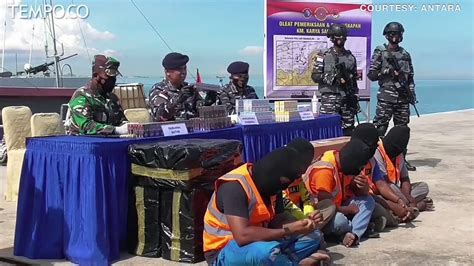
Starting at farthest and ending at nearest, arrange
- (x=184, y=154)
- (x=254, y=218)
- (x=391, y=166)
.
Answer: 1. (x=391, y=166)
2. (x=184, y=154)
3. (x=254, y=218)

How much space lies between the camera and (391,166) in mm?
5258

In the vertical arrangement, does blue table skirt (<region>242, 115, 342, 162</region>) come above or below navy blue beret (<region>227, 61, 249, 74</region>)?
below

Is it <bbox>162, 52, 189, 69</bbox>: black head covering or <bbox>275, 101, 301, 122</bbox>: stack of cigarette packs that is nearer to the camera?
<bbox>162, 52, 189, 69</bbox>: black head covering

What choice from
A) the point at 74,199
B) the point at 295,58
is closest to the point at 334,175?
the point at 74,199

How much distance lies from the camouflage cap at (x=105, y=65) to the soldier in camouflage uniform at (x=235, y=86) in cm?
178

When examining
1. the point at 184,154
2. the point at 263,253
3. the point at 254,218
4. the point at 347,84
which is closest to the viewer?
the point at 263,253

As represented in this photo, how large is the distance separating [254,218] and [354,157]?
1.28 m

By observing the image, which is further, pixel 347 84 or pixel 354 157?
pixel 347 84

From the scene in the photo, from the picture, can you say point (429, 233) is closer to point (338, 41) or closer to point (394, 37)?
point (338, 41)

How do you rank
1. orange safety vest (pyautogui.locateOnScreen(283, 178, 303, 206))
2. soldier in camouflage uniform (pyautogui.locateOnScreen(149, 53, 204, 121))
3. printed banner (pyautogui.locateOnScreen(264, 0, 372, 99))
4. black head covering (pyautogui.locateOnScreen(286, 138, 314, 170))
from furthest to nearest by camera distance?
printed banner (pyautogui.locateOnScreen(264, 0, 372, 99)), soldier in camouflage uniform (pyautogui.locateOnScreen(149, 53, 204, 121)), orange safety vest (pyautogui.locateOnScreen(283, 178, 303, 206)), black head covering (pyautogui.locateOnScreen(286, 138, 314, 170))

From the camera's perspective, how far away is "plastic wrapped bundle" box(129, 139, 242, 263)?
3.96 metres

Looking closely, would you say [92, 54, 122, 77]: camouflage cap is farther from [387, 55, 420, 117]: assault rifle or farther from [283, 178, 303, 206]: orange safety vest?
[387, 55, 420, 117]: assault rifle

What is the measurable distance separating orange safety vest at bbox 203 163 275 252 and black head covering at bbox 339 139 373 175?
3.32 feet

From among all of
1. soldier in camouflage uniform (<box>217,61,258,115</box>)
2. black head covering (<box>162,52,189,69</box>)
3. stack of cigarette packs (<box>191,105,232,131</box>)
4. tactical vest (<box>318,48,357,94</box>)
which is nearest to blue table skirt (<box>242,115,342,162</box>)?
stack of cigarette packs (<box>191,105,232,131</box>)
